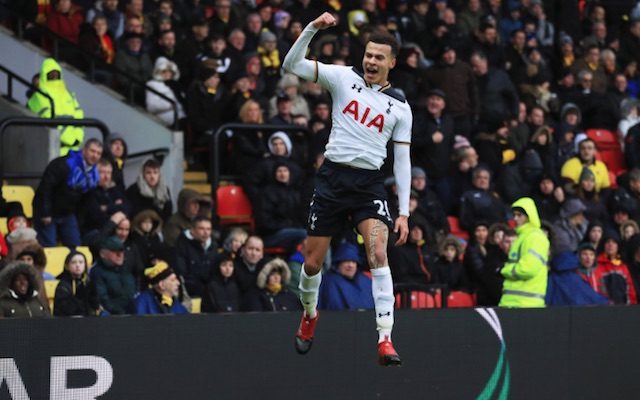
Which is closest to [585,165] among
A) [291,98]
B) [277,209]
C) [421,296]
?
[291,98]

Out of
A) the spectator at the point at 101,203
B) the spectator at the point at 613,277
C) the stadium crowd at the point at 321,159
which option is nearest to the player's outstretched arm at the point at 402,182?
the stadium crowd at the point at 321,159

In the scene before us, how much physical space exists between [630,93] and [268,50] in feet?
20.8

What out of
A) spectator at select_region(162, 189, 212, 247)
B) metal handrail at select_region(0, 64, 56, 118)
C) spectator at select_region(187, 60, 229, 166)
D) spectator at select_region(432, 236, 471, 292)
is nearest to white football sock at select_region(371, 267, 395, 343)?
spectator at select_region(162, 189, 212, 247)

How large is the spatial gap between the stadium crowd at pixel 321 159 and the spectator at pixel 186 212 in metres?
0.02

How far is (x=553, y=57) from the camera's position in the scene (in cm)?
2323

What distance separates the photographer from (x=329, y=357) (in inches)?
517

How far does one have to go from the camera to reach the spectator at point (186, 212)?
15.9 m

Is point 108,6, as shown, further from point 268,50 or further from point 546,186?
point 546,186

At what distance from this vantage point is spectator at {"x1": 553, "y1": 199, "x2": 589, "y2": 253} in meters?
17.7

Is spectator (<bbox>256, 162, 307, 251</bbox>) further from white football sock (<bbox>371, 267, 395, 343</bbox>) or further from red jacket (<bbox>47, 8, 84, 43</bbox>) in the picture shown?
white football sock (<bbox>371, 267, 395, 343</bbox>)

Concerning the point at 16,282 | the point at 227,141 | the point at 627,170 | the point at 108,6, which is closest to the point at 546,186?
the point at 627,170

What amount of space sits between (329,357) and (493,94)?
8192 mm

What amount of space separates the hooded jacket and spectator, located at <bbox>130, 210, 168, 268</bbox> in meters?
3.32

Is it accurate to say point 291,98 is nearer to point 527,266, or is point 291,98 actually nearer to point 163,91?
point 163,91
